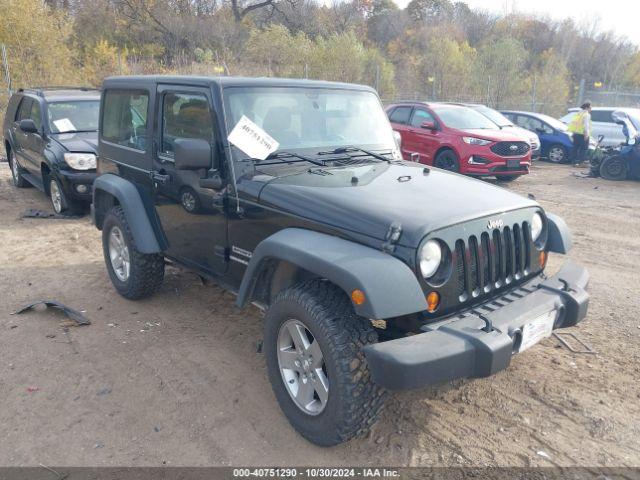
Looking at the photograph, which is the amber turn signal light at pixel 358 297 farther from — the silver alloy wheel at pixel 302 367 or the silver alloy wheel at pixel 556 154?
the silver alloy wheel at pixel 556 154

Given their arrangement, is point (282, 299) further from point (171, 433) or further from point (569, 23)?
point (569, 23)

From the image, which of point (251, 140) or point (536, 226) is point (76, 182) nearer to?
point (251, 140)

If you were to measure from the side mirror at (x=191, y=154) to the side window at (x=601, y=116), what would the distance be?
15.5 metres

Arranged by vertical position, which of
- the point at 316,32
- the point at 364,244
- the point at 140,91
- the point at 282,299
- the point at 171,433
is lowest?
the point at 171,433

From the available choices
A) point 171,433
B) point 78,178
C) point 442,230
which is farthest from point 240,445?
point 78,178

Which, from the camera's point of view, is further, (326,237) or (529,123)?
(529,123)

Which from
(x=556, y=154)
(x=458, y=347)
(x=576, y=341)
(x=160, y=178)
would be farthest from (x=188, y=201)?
(x=556, y=154)

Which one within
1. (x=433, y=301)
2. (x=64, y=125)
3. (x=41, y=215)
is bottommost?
(x=41, y=215)

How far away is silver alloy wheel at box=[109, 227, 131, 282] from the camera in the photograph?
477 centimetres

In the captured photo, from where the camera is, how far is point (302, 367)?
298 cm

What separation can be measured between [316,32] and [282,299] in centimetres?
4084

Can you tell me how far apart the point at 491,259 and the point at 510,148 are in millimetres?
8467

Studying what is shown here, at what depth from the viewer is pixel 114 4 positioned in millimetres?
34750

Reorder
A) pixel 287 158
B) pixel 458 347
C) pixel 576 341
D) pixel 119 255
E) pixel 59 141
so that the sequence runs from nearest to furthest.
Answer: pixel 458 347 < pixel 287 158 < pixel 576 341 < pixel 119 255 < pixel 59 141
